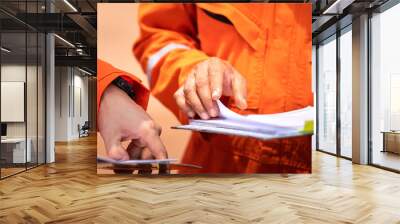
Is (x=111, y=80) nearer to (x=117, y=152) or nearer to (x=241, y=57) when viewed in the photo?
(x=117, y=152)

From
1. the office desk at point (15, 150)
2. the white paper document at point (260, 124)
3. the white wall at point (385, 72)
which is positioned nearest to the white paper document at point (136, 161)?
the white paper document at point (260, 124)

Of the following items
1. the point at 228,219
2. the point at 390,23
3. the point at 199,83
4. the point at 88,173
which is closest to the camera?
the point at 228,219

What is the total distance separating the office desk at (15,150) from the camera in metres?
7.02

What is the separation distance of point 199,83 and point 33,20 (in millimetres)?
3654

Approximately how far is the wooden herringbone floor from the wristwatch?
58.4 inches

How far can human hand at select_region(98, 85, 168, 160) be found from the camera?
6875 millimetres

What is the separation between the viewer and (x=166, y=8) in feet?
22.8

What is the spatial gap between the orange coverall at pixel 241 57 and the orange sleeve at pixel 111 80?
0.20 meters

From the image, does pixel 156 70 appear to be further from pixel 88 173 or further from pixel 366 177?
pixel 366 177

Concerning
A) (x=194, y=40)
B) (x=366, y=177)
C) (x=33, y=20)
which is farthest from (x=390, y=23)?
(x=33, y=20)

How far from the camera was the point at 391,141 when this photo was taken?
7934 millimetres

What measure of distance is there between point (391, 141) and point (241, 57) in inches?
144

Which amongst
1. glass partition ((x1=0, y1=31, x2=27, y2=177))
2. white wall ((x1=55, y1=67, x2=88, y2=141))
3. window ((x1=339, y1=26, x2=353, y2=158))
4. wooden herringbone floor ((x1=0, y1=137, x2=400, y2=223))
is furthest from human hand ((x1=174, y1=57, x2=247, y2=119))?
white wall ((x1=55, y1=67, x2=88, y2=141))

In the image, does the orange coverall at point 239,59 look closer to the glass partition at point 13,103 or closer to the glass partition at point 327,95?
the glass partition at point 13,103
